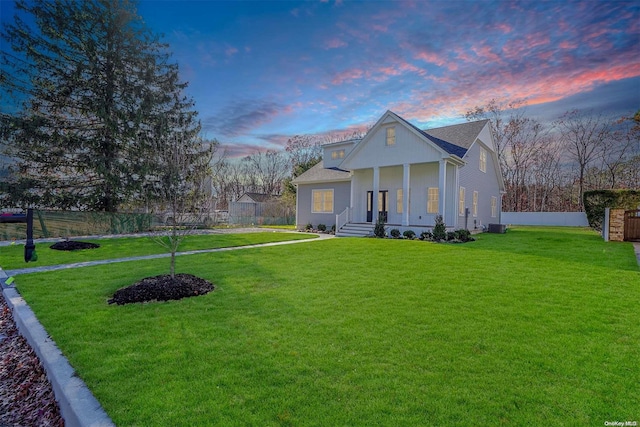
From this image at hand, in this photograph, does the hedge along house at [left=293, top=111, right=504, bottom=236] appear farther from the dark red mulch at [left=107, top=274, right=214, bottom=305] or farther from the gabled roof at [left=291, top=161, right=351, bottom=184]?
the dark red mulch at [left=107, top=274, right=214, bottom=305]

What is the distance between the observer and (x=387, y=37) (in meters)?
12.3

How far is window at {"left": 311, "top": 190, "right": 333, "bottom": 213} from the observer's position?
1950cm

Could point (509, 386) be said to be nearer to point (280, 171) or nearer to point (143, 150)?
point (143, 150)

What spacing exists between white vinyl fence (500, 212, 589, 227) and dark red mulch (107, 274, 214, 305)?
95.6 ft

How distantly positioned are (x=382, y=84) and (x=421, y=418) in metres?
16.0

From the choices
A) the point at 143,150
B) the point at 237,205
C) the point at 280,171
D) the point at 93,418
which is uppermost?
the point at 280,171

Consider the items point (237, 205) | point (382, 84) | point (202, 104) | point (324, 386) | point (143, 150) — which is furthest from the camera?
point (237, 205)

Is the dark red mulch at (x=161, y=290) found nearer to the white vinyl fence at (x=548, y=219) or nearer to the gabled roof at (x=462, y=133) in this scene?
the gabled roof at (x=462, y=133)

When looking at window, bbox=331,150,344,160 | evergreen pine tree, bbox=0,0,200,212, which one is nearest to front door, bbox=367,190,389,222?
window, bbox=331,150,344,160

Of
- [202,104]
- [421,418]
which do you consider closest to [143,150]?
[202,104]

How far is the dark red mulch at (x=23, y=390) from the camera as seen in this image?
2652mm

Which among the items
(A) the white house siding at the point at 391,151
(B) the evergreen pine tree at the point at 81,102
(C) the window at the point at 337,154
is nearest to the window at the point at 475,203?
(A) the white house siding at the point at 391,151

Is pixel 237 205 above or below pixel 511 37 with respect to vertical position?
below

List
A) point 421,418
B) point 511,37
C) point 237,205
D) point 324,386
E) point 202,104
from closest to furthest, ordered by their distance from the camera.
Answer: point 421,418, point 324,386, point 511,37, point 202,104, point 237,205
